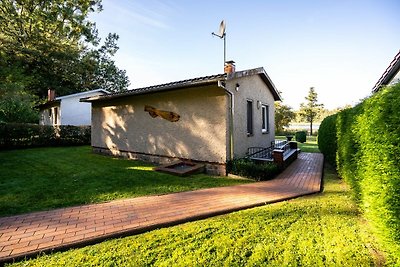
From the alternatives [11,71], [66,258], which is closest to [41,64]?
[11,71]

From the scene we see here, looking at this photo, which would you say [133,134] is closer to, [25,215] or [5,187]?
[5,187]

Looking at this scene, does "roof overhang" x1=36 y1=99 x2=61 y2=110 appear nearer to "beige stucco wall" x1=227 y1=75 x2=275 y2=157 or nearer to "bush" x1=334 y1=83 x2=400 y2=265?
"beige stucco wall" x1=227 y1=75 x2=275 y2=157

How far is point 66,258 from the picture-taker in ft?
10.7

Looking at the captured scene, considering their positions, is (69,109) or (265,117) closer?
(265,117)

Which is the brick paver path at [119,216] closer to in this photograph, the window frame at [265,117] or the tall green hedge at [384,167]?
the tall green hedge at [384,167]

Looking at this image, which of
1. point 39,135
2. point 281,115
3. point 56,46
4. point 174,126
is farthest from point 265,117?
point 56,46

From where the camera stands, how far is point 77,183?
730cm

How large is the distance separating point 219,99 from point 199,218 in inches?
201

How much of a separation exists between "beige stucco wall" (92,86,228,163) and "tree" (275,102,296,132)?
2829 cm

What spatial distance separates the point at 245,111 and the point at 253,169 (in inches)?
121

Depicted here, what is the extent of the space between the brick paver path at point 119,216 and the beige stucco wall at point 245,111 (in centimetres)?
284

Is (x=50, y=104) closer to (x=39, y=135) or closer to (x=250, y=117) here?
(x=39, y=135)

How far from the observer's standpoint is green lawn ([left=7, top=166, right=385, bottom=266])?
316cm

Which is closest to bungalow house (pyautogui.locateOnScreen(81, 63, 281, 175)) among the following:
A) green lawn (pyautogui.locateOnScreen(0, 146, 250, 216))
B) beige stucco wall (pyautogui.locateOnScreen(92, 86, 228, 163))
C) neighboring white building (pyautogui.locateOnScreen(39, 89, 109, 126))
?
beige stucco wall (pyautogui.locateOnScreen(92, 86, 228, 163))
